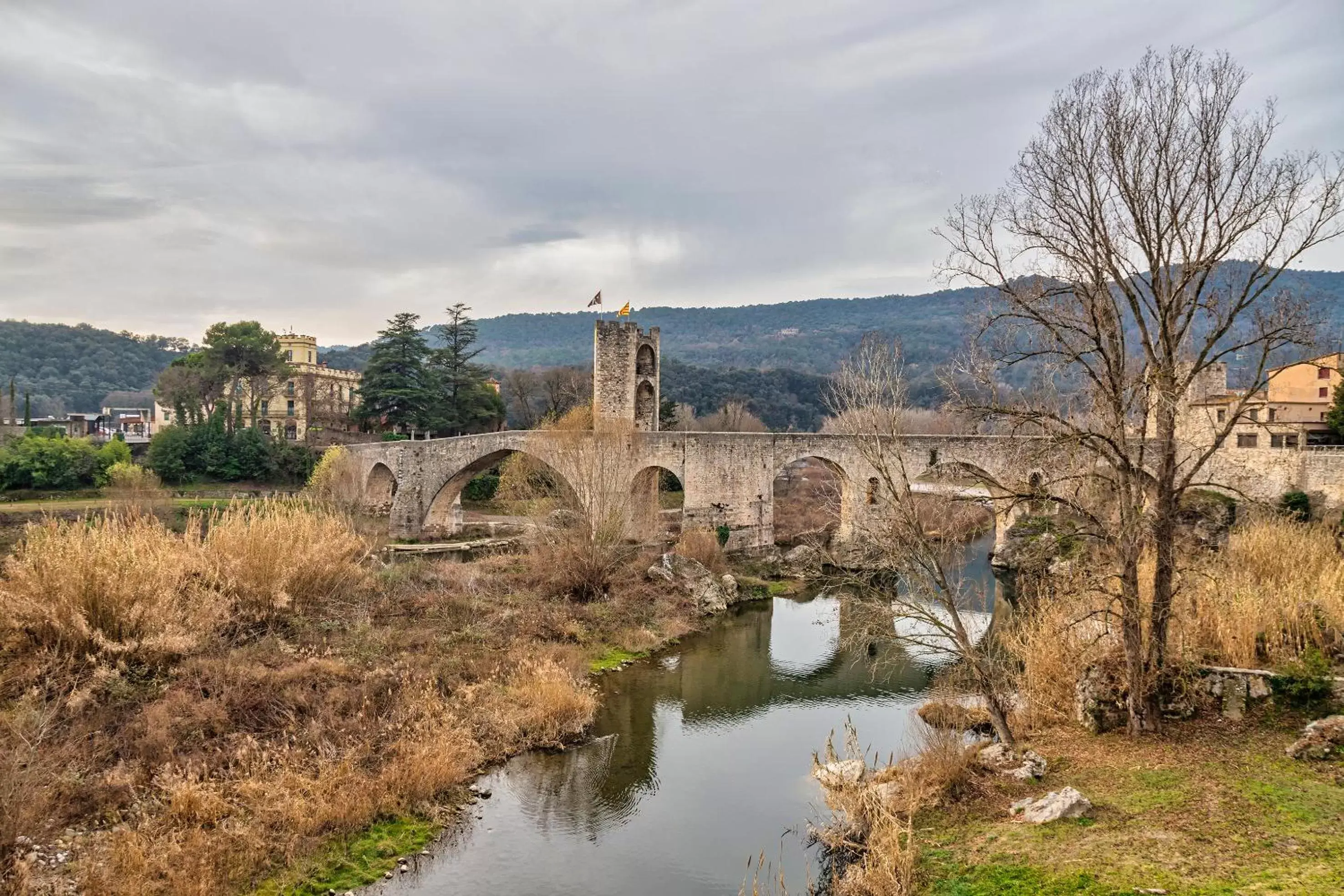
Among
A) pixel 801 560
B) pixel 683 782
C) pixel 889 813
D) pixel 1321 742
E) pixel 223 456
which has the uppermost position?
pixel 223 456

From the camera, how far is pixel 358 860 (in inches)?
340

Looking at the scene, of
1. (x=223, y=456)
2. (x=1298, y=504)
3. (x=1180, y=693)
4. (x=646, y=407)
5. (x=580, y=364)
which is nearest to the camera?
(x=1180, y=693)

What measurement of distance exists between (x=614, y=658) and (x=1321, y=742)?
11.8m

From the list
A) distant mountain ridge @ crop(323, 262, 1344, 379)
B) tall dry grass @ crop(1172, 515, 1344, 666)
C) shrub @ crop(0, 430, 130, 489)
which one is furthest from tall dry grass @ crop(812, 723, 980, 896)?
distant mountain ridge @ crop(323, 262, 1344, 379)

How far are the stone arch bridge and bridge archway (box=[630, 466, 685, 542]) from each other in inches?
4.5

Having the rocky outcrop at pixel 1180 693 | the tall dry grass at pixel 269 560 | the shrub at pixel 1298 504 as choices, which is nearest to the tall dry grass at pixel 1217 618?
the rocky outcrop at pixel 1180 693

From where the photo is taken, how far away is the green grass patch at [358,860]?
8062mm

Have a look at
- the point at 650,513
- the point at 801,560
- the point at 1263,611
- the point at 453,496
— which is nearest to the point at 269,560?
the point at 650,513

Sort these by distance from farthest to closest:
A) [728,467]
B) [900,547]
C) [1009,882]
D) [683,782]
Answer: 1. [728,467]
2. [683,782]
3. [900,547]
4. [1009,882]

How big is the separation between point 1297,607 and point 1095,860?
5019mm

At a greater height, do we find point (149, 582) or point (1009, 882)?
point (149, 582)

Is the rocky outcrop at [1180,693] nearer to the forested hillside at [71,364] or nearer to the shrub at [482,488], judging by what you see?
the shrub at [482,488]

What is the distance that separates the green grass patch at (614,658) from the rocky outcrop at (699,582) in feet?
12.5

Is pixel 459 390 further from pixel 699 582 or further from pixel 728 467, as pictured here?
pixel 699 582
